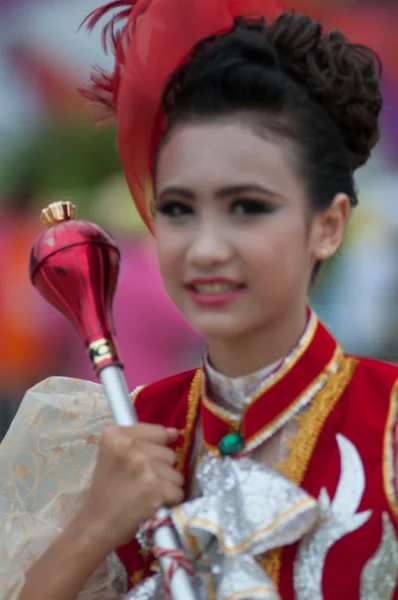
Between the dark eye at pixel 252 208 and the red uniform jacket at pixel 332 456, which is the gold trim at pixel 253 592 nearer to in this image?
the red uniform jacket at pixel 332 456

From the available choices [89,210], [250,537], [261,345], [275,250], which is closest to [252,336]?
[261,345]

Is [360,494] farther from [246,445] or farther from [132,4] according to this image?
[132,4]

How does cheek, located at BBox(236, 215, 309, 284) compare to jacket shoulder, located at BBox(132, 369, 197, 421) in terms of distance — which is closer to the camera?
cheek, located at BBox(236, 215, 309, 284)

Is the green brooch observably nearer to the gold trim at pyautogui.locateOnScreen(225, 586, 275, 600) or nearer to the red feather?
the gold trim at pyautogui.locateOnScreen(225, 586, 275, 600)

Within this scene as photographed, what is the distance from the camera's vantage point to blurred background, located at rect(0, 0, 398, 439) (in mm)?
2123

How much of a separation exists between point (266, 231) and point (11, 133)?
1685 mm

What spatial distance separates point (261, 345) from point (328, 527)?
0.71 feet

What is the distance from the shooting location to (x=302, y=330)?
1.04 metres

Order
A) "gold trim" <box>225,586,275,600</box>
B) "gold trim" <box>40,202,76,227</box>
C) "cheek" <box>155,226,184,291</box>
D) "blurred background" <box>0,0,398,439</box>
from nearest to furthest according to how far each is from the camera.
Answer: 1. "gold trim" <box>225,586,275,600</box>
2. "cheek" <box>155,226,184,291</box>
3. "gold trim" <box>40,202,76,227</box>
4. "blurred background" <box>0,0,398,439</box>

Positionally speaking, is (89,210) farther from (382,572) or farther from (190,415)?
(382,572)

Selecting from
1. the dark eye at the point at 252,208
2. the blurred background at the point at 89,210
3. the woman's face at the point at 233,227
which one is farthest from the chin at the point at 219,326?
the blurred background at the point at 89,210

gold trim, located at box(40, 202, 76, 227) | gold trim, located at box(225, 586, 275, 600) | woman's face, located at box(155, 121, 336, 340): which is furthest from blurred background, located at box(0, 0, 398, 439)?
gold trim, located at box(225, 586, 275, 600)

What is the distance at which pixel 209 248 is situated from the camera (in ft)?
3.02

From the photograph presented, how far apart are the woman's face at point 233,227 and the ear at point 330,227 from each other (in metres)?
0.02
